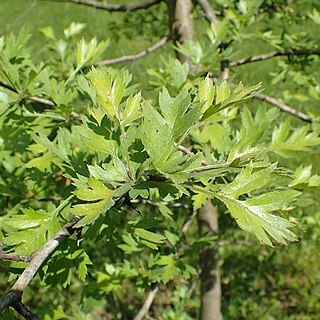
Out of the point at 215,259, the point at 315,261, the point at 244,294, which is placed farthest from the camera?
the point at 315,261

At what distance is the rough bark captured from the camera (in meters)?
1.93

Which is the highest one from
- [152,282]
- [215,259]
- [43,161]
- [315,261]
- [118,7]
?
[43,161]

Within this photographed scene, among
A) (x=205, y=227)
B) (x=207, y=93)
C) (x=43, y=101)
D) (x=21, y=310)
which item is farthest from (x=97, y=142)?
(x=205, y=227)

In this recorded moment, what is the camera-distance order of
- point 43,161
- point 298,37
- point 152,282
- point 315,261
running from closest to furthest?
point 43,161
point 152,282
point 298,37
point 315,261

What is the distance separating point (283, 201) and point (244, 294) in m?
2.02

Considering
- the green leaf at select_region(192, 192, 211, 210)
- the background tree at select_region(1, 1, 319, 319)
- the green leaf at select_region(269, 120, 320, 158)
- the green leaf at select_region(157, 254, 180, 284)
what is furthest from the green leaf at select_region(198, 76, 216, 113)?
the green leaf at select_region(157, 254, 180, 284)

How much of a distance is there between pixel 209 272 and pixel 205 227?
19 centimetres

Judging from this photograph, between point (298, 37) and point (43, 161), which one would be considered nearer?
point (43, 161)

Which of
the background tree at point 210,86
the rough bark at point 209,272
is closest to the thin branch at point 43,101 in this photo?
the background tree at point 210,86

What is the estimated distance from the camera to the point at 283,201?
2.55 ft

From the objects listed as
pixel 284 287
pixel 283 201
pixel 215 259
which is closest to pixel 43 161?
pixel 283 201

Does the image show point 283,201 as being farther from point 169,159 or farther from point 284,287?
point 284,287

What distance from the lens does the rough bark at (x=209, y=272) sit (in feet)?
6.34

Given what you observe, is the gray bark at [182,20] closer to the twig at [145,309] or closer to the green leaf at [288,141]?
the green leaf at [288,141]
